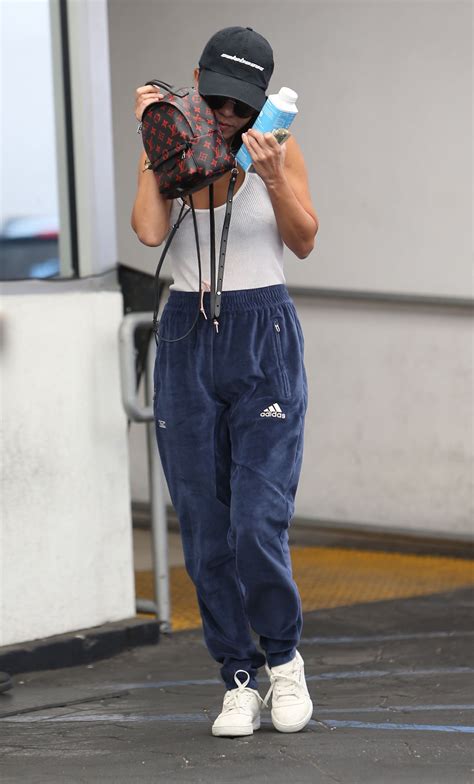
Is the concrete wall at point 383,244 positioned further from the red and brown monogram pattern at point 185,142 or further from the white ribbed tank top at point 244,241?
the red and brown monogram pattern at point 185,142

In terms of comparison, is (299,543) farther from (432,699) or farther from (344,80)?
(432,699)

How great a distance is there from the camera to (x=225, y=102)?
3.53 metres

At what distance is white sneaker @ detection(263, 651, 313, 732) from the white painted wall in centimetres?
143

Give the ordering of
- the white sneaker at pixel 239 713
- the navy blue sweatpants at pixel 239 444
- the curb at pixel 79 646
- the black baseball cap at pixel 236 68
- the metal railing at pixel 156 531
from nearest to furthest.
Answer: the black baseball cap at pixel 236 68
the navy blue sweatpants at pixel 239 444
the white sneaker at pixel 239 713
the curb at pixel 79 646
the metal railing at pixel 156 531

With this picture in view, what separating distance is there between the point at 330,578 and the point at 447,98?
7.58 ft

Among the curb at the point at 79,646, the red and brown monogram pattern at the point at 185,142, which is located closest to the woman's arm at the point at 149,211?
the red and brown monogram pattern at the point at 185,142

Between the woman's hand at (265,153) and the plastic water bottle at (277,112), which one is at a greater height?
the plastic water bottle at (277,112)

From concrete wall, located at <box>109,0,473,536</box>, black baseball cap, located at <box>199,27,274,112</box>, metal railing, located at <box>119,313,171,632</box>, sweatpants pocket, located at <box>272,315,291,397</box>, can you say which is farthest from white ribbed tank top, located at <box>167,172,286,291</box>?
concrete wall, located at <box>109,0,473,536</box>

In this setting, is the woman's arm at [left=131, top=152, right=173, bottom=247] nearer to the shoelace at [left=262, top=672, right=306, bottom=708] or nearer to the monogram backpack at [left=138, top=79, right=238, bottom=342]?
the monogram backpack at [left=138, top=79, right=238, bottom=342]

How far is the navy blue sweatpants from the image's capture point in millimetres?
3611

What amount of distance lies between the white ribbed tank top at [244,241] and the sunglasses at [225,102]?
176 mm

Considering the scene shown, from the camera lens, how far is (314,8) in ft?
23.1

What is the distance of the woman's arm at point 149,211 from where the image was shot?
3637 millimetres

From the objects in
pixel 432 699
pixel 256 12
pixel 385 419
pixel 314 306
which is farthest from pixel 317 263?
pixel 432 699
